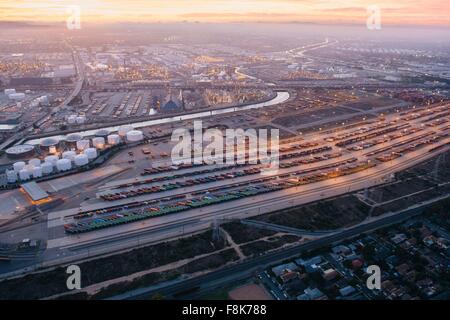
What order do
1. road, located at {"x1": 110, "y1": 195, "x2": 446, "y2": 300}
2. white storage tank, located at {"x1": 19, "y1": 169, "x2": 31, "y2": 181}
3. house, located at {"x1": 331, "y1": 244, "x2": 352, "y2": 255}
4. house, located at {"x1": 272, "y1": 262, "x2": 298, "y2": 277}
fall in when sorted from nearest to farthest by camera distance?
road, located at {"x1": 110, "y1": 195, "x2": 446, "y2": 300} < house, located at {"x1": 272, "y1": 262, "x2": 298, "y2": 277} < house, located at {"x1": 331, "y1": 244, "x2": 352, "y2": 255} < white storage tank, located at {"x1": 19, "y1": 169, "x2": 31, "y2": 181}

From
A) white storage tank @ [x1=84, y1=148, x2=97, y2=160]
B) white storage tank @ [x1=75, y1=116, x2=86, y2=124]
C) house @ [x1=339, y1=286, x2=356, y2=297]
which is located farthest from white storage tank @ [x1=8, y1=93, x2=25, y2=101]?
house @ [x1=339, y1=286, x2=356, y2=297]

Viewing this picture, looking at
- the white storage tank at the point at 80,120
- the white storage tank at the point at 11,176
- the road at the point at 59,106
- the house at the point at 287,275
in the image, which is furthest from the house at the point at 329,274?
the white storage tank at the point at 80,120

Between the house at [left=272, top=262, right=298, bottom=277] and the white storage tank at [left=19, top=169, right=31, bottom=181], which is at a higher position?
the white storage tank at [left=19, top=169, right=31, bottom=181]

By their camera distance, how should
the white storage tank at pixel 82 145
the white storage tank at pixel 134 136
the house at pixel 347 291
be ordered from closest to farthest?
the house at pixel 347 291 < the white storage tank at pixel 82 145 < the white storage tank at pixel 134 136

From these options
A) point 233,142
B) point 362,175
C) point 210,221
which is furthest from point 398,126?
point 210,221

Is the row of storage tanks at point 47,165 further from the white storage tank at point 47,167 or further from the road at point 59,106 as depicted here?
the road at point 59,106

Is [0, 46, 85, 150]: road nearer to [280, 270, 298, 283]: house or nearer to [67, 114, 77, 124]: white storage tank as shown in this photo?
[67, 114, 77, 124]: white storage tank
